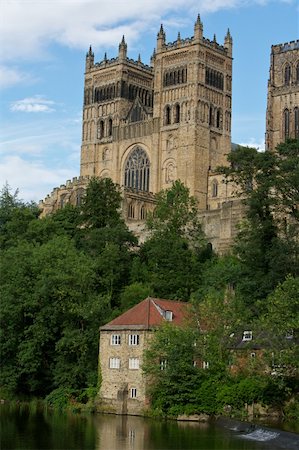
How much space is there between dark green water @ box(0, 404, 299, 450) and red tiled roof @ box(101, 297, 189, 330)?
6103 mm

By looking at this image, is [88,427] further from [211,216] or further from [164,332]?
[211,216]

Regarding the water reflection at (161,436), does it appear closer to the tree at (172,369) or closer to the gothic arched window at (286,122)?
the tree at (172,369)

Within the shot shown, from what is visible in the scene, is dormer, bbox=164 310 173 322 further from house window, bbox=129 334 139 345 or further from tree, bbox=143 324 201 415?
tree, bbox=143 324 201 415

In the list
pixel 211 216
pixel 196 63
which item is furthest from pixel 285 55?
pixel 211 216

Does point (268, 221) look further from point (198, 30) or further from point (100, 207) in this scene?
point (198, 30)

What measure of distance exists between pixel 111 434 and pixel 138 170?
74765 mm

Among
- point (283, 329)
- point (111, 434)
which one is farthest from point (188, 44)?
point (111, 434)

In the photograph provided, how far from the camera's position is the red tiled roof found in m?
60.6

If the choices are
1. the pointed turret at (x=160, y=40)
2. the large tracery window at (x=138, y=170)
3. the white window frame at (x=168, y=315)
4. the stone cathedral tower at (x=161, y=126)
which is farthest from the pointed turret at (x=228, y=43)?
the white window frame at (x=168, y=315)

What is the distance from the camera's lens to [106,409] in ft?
196

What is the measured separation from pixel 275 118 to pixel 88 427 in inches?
3141

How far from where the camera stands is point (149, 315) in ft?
200

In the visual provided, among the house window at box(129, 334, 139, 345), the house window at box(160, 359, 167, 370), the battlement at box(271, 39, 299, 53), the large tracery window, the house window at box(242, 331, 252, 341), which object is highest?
the battlement at box(271, 39, 299, 53)

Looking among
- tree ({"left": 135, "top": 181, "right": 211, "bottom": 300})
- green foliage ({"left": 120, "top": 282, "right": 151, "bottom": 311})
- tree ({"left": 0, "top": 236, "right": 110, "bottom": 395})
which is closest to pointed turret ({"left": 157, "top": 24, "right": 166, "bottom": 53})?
tree ({"left": 135, "top": 181, "right": 211, "bottom": 300})
